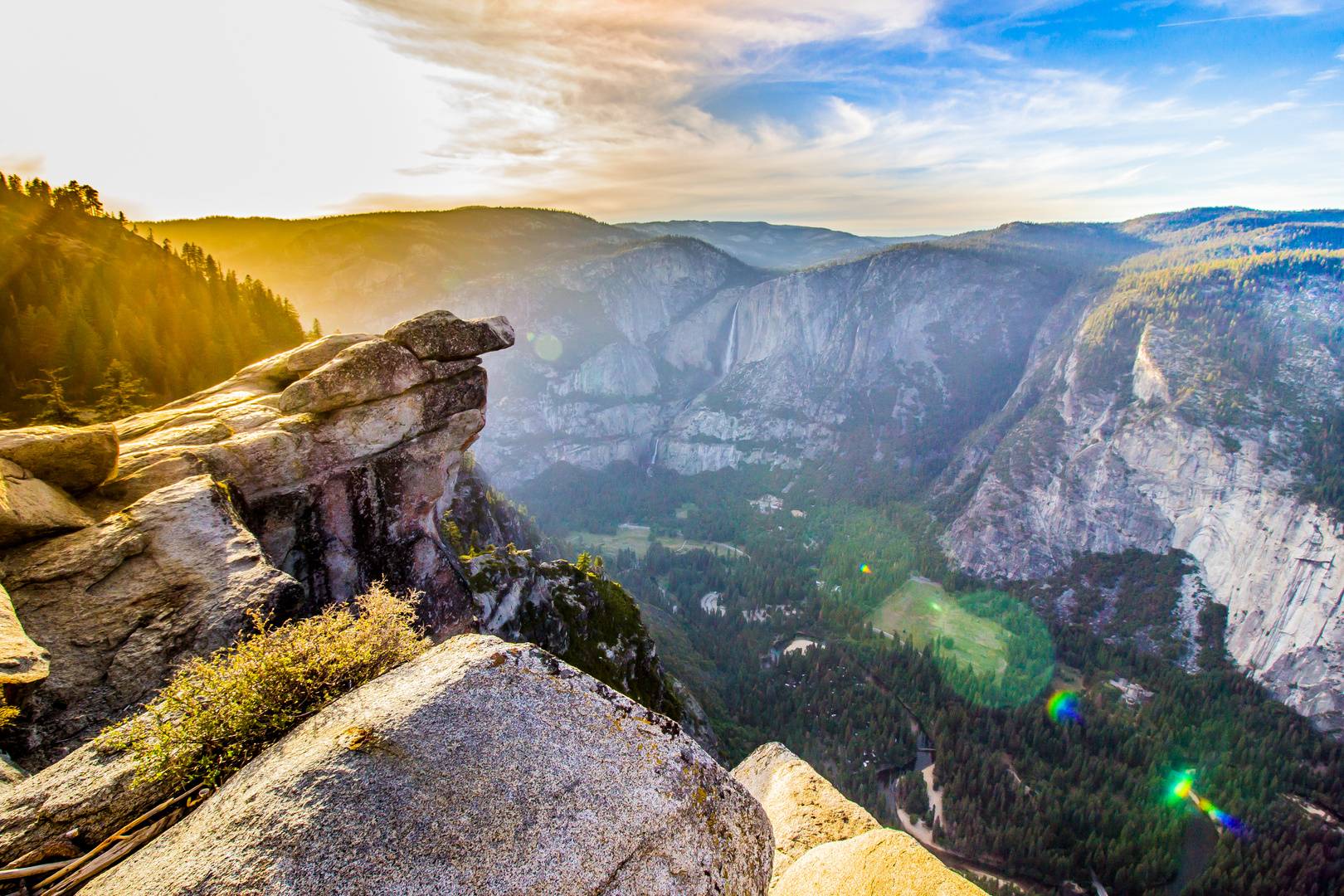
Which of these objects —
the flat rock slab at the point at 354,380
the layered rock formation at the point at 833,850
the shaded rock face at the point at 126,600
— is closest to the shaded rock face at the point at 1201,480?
the layered rock formation at the point at 833,850

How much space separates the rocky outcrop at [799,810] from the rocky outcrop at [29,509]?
63.0 feet

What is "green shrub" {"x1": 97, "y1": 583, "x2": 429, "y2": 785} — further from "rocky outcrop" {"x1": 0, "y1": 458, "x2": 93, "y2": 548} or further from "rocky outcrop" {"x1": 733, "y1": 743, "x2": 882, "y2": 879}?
"rocky outcrop" {"x1": 0, "y1": 458, "x2": 93, "y2": 548}

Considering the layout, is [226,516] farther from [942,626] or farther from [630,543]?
[630,543]

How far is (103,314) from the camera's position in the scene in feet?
147

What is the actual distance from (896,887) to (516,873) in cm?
741

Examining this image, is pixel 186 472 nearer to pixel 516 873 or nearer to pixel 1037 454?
pixel 516 873

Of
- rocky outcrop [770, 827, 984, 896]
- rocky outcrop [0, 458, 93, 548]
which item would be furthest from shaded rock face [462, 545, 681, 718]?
rocky outcrop [770, 827, 984, 896]

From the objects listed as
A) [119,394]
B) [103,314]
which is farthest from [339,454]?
[103,314]

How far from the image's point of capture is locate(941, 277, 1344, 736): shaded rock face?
287ft

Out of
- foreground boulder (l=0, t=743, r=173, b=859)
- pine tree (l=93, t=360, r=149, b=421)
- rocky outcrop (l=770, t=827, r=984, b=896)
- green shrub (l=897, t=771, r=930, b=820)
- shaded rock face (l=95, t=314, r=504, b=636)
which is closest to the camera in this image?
foreground boulder (l=0, t=743, r=173, b=859)

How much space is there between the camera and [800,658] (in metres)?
93.3

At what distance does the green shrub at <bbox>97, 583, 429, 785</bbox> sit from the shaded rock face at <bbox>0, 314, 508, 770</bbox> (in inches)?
217

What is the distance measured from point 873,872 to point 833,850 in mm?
1435

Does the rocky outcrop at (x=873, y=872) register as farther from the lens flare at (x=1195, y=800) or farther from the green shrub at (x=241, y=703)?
the lens flare at (x=1195, y=800)
